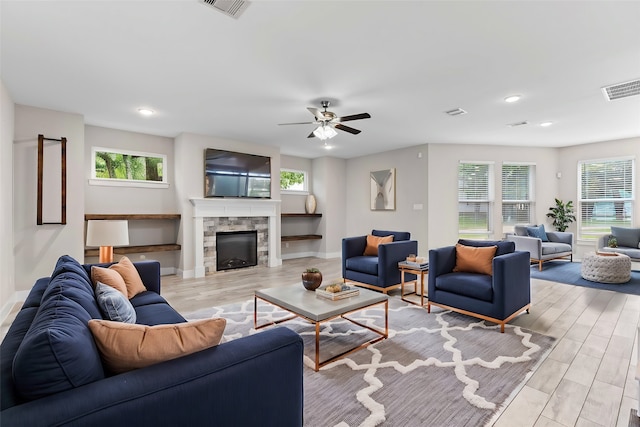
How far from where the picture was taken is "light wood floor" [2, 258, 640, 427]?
70.7 inches

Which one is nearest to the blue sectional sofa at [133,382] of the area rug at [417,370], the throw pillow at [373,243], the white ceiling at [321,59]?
the area rug at [417,370]

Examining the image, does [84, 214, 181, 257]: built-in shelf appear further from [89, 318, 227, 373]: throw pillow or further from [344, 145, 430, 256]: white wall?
[89, 318, 227, 373]: throw pillow

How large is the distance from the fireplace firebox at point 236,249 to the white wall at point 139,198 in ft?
2.54

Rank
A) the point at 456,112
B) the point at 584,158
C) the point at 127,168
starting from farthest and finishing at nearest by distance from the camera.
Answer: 1. the point at 584,158
2. the point at 127,168
3. the point at 456,112

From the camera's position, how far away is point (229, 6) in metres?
2.14

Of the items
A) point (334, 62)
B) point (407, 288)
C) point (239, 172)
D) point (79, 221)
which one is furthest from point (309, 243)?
point (334, 62)

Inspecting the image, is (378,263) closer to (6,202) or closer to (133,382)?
(133,382)

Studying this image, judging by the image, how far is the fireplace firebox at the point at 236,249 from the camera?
19.6 feet

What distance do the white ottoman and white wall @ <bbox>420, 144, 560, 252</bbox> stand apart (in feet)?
6.74

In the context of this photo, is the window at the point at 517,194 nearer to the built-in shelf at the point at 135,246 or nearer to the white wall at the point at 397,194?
the white wall at the point at 397,194

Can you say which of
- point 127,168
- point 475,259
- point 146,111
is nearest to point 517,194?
point 475,259

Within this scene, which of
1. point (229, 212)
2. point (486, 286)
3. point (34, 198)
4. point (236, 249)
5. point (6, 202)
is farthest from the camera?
point (236, 249)

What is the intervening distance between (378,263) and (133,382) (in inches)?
135

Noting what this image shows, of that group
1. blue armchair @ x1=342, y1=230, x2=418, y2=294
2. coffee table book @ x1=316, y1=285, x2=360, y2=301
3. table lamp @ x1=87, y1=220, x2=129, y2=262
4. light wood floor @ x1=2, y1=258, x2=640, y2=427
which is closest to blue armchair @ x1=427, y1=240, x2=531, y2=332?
light wood floor @ x1=2, y1=258, x2=640, y2=427
